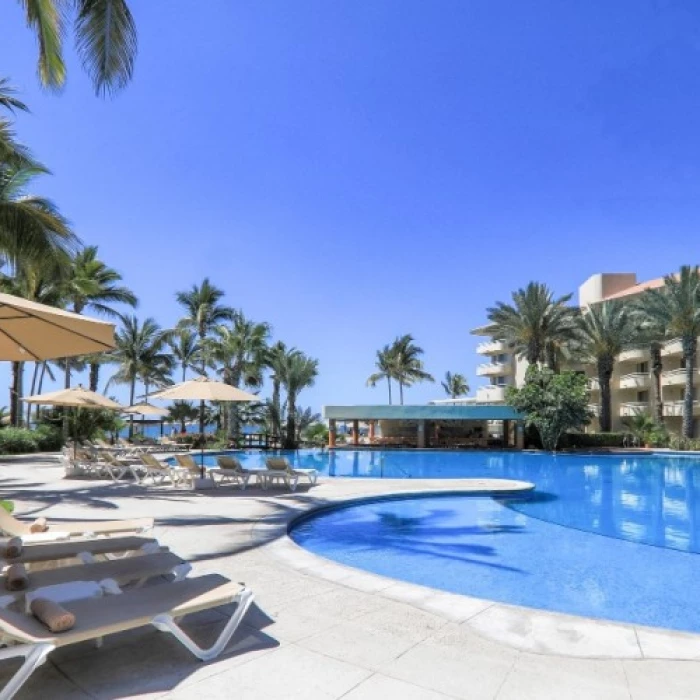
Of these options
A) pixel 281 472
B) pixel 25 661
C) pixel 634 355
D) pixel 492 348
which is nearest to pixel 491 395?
pixel 492 348

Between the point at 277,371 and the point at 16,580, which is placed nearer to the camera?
the point at 16,580

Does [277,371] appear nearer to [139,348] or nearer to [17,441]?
[139,348]

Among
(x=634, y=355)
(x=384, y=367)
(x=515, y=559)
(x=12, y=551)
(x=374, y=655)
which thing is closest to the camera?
(x=374, y=655)

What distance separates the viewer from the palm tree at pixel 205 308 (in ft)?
115

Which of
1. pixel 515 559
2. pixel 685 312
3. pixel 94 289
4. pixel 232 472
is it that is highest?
pixel 685 312

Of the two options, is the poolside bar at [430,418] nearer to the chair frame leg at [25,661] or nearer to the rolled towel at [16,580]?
the rolled towel at [16,580]

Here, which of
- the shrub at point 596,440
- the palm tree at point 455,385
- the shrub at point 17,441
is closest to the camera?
the shrub at point 17,441

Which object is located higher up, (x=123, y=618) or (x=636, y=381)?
(x=636, y=381)

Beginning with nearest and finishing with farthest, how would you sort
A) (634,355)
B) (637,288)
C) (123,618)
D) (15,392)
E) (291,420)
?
(123,618) → (15,392) → (291,420) → (634,355) → (637,288)

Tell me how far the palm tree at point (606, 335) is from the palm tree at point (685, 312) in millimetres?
2522

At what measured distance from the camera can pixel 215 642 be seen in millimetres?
3723

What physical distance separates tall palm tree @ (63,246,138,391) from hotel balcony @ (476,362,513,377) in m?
31.7

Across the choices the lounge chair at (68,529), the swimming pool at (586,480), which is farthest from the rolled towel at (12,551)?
the swimming pool at (586,480)

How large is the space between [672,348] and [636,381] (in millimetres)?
3264
